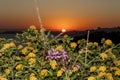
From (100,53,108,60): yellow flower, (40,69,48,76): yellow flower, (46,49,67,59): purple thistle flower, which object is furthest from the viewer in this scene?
(100,53,108,60): yellow flower

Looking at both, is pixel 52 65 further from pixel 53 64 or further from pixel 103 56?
pixel 103 56

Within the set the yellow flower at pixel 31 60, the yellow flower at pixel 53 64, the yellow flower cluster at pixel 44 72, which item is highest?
the yellow flower at pixel 31 60

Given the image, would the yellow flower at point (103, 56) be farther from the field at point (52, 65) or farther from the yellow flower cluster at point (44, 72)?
the yellow flower cluster at point (44, 72)

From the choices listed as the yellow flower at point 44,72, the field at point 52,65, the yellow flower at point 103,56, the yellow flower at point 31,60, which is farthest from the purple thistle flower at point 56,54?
the yellow flower at point 103,56

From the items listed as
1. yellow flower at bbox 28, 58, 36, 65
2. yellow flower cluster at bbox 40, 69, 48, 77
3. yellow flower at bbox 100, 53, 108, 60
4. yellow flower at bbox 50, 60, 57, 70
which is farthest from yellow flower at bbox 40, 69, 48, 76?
yellow flower at bbox 100, 53, 108, 60

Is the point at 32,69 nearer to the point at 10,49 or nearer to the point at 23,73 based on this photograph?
the point at 23,73

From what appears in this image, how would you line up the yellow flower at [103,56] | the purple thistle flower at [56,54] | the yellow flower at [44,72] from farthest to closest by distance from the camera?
the yellow flower at [103,56], the purple thistle flower at [56,54], the yellow flower at [44,72]

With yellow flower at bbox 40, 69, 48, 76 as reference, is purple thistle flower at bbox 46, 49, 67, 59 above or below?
→ above

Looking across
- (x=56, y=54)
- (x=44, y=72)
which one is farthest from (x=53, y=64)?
(x=56, y=54)

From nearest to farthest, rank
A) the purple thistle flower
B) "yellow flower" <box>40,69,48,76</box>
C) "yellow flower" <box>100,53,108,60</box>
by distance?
"yellow flower" <box>40,69,48,76</box>, the purple thistle flower, "yellow flower" <box>100,53,108,60</box>

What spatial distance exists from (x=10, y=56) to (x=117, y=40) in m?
11.5

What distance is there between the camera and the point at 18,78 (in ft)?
19.4

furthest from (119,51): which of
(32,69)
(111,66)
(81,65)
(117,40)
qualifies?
(117,40)

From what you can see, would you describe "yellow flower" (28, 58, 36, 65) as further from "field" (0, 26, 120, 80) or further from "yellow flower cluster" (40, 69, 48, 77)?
"yellow flower cluster" (40, 69, 48, 77)
